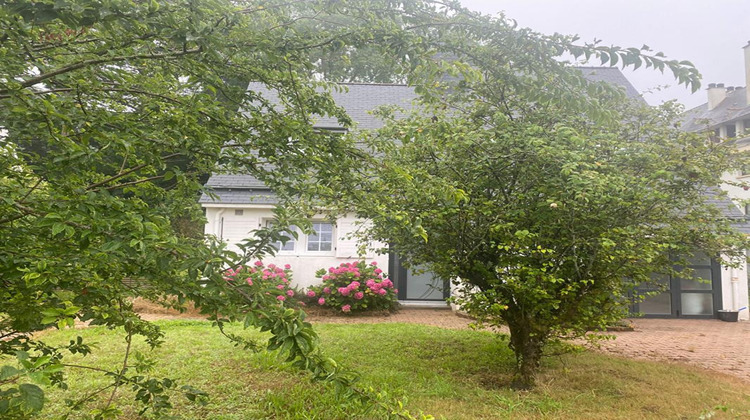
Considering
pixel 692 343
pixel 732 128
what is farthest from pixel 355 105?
pixel 732 128

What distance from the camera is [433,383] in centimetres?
503

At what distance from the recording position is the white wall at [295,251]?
36.7ft

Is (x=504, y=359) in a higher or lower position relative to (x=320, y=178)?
lower

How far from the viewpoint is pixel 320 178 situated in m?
2.76

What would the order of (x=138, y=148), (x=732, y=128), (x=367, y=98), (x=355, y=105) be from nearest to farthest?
1. (x=138, y=148)
2. (x=355, y=105)
3. (x=367, y=98)
4. (x=732, y=128)

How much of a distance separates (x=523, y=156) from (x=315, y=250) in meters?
8.01

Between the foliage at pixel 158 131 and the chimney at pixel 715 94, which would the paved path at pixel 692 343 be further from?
the chimney at pixel 715 94

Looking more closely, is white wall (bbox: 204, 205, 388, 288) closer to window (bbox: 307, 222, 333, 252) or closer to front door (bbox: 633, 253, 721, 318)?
window (bbox: 307, 222, 333, 252)

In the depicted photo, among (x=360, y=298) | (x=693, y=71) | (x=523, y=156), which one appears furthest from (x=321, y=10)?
(x=360, y=298)

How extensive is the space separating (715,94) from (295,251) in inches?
915

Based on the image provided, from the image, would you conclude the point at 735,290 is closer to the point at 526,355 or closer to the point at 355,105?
the point at 526,355

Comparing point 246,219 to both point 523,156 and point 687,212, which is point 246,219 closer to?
point 523,156

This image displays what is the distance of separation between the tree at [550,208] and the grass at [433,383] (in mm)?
666

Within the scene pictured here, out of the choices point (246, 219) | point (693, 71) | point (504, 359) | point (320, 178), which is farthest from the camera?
point (246, 219)
